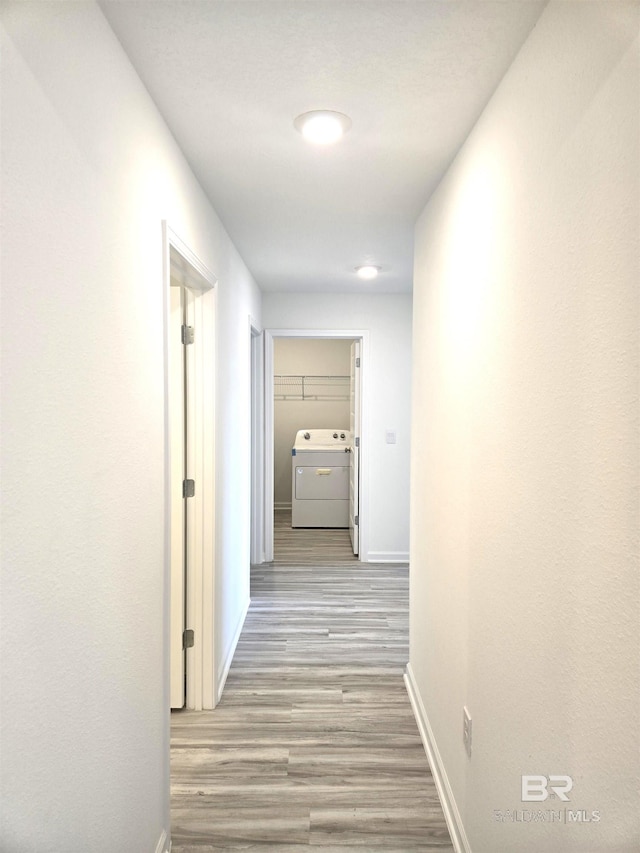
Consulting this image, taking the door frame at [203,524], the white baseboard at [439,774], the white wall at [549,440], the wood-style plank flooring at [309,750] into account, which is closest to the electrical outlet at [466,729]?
the white wall at [549,440]

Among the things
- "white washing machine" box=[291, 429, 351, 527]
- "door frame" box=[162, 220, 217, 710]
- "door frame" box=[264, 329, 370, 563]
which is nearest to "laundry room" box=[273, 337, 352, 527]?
"white washing machine" box=[291, 429, 351, 527]

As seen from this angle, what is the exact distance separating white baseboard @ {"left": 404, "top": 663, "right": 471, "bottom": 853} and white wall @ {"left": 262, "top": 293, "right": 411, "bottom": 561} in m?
2.32

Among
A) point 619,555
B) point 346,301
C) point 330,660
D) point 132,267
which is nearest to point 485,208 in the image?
point 132,267

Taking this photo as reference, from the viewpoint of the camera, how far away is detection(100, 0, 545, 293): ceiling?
1.34 metres

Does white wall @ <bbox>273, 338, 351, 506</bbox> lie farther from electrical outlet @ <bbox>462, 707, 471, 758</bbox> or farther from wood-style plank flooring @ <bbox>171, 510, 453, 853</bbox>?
electrical outlet @ <bbox>462, 707, 471, 758</bbox>

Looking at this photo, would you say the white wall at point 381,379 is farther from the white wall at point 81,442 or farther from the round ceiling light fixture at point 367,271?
the white wall at point 81,442

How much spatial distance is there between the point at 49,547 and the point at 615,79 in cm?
126

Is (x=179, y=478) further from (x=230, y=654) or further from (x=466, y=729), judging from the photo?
(x=466, y=729)

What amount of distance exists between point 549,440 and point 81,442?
97cm

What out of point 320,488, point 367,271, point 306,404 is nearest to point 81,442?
point 367,271

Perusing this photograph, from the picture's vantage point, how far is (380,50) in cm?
147

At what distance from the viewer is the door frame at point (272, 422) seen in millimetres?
5168

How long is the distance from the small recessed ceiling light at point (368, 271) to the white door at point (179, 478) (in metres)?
1.67

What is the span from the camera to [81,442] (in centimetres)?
124
